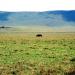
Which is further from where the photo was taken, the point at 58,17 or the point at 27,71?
the point at 58,17

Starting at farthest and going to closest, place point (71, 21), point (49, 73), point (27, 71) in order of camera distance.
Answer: point (71, 21) < point (27, 71) < point (49, 73)

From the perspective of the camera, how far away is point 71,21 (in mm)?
177625

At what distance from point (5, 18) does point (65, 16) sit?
123 ft

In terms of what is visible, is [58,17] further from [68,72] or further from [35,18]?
[68,72]

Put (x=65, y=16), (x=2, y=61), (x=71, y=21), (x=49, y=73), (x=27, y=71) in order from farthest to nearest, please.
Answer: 1. (x=65, y=16)
2. (x=71, y=21)
3. (x=2, y=61)
4. (x=27, y=71)
5. (x=49, y=73)

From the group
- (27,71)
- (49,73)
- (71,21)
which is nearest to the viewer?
(49,73)

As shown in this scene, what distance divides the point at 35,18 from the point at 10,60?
183130 millimetres

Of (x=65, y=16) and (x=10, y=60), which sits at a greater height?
(x=10, y=60)

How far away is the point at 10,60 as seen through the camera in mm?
16719

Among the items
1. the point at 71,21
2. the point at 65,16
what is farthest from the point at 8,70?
the point at 65,16

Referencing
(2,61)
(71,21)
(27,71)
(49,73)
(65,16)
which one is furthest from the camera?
(65,16)

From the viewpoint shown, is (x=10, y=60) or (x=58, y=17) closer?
(x=10, y=60)

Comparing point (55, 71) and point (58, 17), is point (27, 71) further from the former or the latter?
point (58, 17)

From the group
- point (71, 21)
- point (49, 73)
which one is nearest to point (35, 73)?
point (49, 73)
